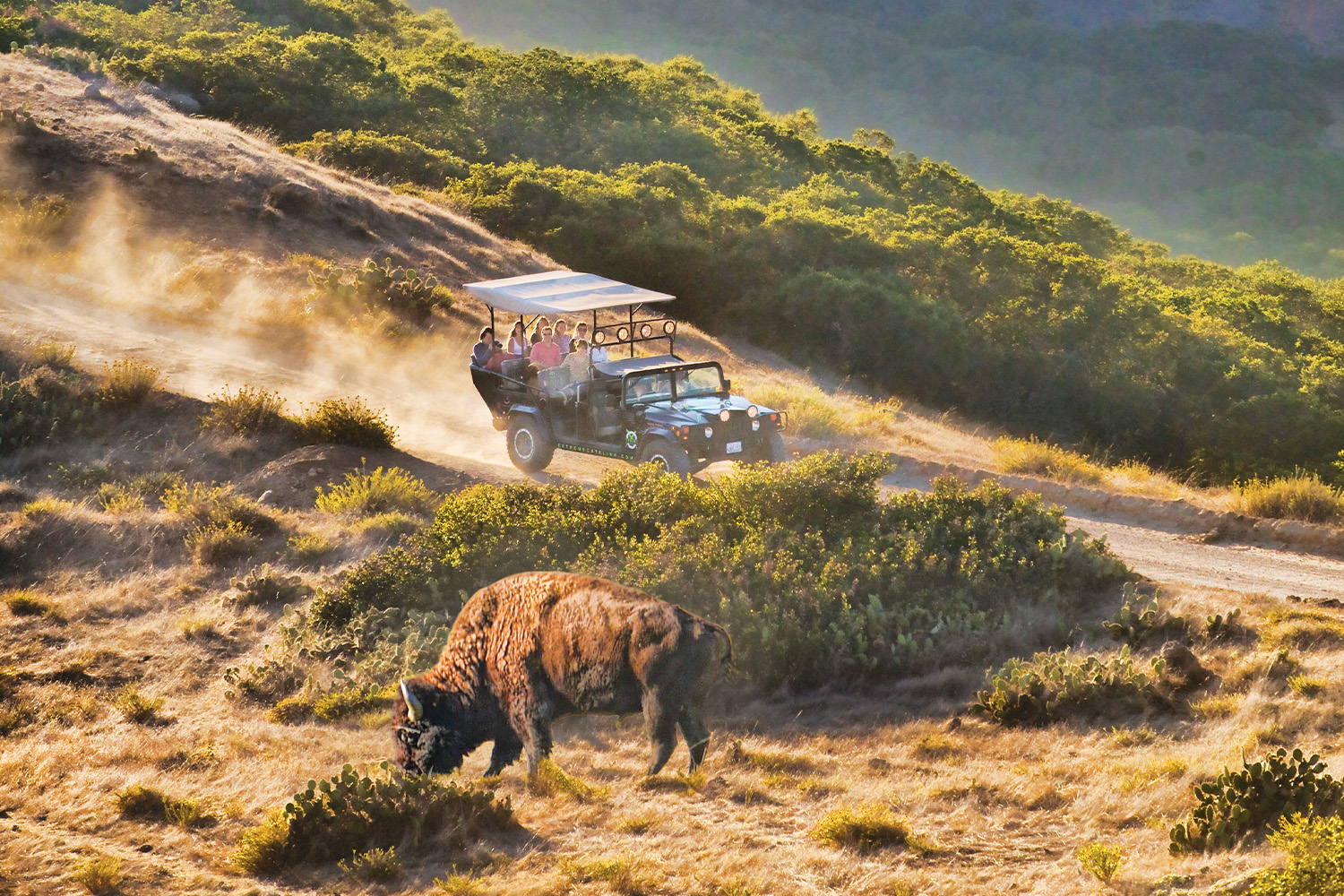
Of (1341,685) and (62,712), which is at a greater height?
(1341,685)

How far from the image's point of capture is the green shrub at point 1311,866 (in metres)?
4.97

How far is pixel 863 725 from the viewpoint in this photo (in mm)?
9109

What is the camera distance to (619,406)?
1481 centimetres

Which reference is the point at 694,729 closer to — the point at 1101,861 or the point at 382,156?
the point at 1101,861

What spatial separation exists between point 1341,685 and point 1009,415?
80.5 feet

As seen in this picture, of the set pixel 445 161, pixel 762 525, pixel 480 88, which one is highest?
pixel 480 88

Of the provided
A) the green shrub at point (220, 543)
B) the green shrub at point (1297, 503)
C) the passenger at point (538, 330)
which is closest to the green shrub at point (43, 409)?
→ the green shrub at point (220, 543)

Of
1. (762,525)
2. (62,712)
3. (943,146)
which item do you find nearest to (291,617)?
(62,712)

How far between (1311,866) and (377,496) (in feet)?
36.5

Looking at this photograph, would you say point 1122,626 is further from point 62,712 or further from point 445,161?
point 445,161

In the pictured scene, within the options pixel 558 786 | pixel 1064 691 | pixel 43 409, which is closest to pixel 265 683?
pixel 558 786

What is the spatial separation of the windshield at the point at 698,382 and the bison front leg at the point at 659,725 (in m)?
9.32

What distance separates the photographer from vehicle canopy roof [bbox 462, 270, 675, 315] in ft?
46.3

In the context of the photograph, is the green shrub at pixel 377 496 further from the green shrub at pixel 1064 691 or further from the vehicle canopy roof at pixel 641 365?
the green shrub at pixel 1064 691
